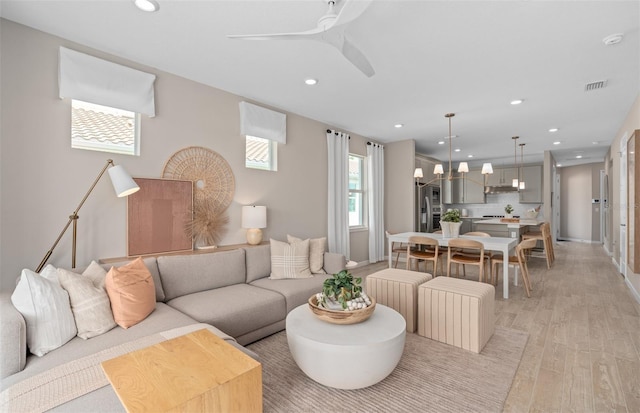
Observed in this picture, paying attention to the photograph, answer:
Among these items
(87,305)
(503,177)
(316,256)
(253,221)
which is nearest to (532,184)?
(503,177)

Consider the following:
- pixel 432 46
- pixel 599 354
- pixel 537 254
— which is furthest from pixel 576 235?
pixel 432 46

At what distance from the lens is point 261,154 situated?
13.9 feet

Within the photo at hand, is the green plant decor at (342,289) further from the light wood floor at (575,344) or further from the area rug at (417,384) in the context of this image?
the light wood floor at (575,344)

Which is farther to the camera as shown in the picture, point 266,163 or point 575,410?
point 266,163

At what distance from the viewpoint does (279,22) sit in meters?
2.35

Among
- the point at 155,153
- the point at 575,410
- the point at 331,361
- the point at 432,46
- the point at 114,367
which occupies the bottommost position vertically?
the point at 575,410

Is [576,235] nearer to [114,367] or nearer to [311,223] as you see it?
[311,223]

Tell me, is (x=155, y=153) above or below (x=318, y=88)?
below

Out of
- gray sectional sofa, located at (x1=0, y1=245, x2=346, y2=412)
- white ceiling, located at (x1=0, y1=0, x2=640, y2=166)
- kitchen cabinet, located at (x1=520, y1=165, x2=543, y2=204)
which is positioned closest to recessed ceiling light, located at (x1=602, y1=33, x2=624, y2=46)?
white ceiling, located at (x1=0, y1=0, x2=640, y2=166)

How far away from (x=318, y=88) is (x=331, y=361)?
116 inches

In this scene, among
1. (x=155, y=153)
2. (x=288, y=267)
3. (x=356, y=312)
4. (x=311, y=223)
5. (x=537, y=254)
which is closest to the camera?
(x=356, y=312)

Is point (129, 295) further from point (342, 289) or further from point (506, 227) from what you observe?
point (506, 227)

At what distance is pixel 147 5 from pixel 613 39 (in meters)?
3.65

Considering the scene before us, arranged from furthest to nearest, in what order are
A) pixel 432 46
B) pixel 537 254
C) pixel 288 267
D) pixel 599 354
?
pixel 537 254, pixel 288 267, pixel 432 46, pixel 599 354
